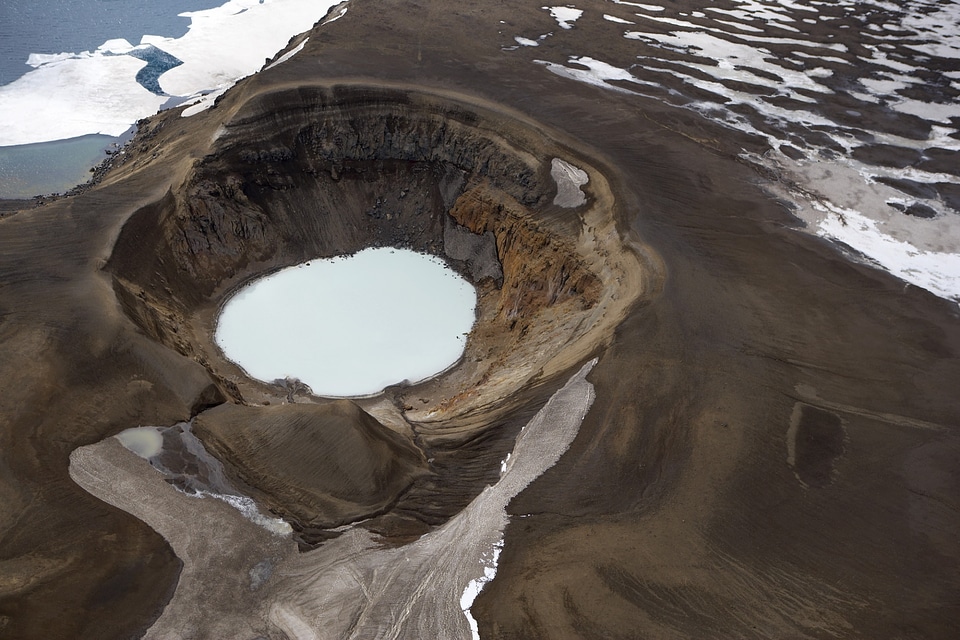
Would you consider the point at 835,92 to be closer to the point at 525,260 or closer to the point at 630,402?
the point at 525,260

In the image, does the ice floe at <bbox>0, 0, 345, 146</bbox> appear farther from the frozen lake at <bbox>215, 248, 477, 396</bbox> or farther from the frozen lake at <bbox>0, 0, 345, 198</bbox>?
the frozen lake at <bbox>215, 248, 477, 396</bbox>

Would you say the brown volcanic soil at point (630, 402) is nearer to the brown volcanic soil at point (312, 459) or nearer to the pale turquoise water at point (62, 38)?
the brown volcanic soil at point (312, 459)

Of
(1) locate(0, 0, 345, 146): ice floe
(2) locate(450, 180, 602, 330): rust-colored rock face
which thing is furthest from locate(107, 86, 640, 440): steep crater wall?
(1) locate(0, 0, 345, 146): ice floe

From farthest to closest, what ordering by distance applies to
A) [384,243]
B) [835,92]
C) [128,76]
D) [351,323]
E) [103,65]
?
[103,65] → [128,76] → [835,92] → [384,243] → [351,323]

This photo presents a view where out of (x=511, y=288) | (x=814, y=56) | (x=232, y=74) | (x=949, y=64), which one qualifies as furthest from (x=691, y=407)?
(x=232, y=74)

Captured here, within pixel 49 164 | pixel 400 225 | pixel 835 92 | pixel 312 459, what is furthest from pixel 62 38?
pixel 835 92

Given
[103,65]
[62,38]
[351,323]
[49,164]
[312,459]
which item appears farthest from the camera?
[62,38]
